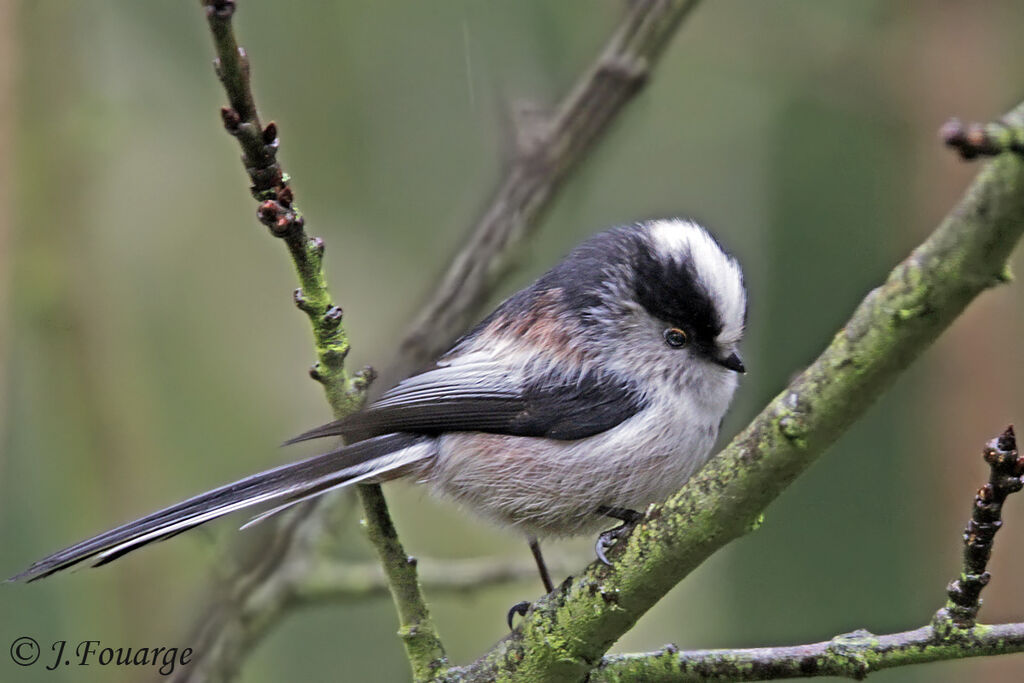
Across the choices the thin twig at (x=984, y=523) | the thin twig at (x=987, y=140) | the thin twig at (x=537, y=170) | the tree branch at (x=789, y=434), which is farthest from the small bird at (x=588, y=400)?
the thin twig at (x=987, y=140)

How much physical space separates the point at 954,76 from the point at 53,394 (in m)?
3.39

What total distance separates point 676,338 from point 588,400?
27 centimetres

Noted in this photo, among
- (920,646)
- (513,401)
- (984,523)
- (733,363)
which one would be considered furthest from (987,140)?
(513,401)

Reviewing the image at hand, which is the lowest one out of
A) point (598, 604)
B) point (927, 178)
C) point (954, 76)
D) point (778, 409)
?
point (598, 604)

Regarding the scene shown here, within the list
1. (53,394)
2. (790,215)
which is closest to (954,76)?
(790,215)

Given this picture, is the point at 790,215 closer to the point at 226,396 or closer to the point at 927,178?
the point at 927,178

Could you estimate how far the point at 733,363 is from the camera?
2402 millimetres

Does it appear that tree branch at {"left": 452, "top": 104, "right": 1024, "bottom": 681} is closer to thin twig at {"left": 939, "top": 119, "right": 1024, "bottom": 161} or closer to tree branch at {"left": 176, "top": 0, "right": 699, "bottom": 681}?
thin twig at {"left": 939, "top": 119, "right": 1024, "bottom": 161}

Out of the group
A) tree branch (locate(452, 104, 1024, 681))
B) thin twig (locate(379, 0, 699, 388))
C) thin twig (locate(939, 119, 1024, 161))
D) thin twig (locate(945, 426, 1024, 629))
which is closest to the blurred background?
thin twig (locate(379, 0, 699, 388))

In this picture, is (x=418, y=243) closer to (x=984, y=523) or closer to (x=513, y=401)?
(x=513, y=401)

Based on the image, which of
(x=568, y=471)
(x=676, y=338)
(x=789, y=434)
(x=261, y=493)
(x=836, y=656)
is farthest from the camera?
(x=676, y=338)

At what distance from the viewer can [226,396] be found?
3.52 meters

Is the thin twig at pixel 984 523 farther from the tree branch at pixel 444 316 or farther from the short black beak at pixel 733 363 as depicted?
the tree branch at pixel 444 316

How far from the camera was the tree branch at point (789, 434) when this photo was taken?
1182 millimetres
